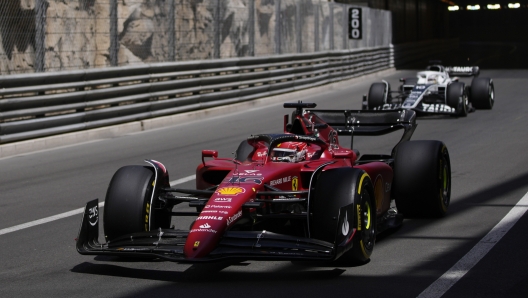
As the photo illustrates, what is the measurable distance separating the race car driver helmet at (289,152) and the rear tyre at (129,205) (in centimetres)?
111

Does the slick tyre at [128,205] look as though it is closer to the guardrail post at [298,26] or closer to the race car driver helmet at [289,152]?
the race car driver helmet at [289,152]

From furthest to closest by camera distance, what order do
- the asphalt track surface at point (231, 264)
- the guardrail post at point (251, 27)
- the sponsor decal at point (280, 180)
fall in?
the guardrail post at point (251, 27) < the sponsor decal at point (280, 180) < the asphalt track surface at point (231, 264)

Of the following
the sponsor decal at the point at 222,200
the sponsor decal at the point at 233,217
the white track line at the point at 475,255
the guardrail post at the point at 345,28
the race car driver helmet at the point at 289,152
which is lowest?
the white track line at the point at 475,255

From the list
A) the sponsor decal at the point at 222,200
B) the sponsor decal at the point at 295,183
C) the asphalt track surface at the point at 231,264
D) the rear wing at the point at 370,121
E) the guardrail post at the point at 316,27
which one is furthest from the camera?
the guardrail post at the point at 316,27

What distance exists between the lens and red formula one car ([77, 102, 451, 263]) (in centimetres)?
604

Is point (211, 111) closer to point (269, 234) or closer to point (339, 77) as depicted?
point (339, 77)

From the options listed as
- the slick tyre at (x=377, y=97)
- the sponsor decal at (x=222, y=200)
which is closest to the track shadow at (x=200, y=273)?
the sponsor decal at (x=222, y=200)

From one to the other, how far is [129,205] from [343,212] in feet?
5.33

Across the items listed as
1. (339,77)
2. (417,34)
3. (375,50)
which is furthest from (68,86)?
(417,34)

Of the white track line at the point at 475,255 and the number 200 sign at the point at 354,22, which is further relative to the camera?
the number 200 sign at the point at 354,22

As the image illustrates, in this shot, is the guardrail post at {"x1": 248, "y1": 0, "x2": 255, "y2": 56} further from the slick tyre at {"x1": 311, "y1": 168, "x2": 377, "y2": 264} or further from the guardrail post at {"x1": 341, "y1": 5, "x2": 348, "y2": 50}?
the slick tyre at {"x1": 311, "y1": 168, "x2": 377, "y2": 264}

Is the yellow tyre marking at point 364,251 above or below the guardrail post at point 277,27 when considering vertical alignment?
below

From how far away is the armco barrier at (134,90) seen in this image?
45.3 ft

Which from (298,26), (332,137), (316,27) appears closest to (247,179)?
(332,137)
